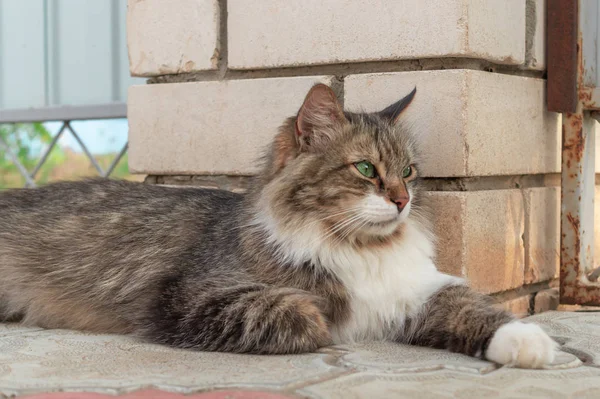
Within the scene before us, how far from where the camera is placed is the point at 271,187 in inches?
122

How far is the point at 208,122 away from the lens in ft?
13.6

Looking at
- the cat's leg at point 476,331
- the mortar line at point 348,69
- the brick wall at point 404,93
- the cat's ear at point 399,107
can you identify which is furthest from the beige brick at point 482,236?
the mortar line at point 348,69

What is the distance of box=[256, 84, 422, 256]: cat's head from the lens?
2941mm

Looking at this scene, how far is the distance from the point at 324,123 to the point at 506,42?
1.12 m

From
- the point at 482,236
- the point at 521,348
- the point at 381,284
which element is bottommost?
the point at 521,348

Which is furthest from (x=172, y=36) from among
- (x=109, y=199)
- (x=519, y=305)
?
(x=519, y=305)

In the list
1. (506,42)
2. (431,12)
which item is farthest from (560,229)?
(431,12)

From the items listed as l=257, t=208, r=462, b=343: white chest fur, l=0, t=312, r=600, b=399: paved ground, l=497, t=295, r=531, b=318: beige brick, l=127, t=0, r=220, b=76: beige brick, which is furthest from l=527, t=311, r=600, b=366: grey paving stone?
l=127, t=0, r=220, b=76: beige brick

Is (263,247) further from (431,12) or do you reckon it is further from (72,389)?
(431,12)

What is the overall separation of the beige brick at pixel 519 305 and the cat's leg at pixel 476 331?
732mm

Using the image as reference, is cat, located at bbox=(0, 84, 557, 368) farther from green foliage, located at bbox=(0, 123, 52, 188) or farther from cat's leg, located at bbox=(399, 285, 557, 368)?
green foliage, located at bbox=(0, 123, 52, 188)

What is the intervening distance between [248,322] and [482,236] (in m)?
1.31

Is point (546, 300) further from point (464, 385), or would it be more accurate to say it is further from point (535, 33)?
point (464, 385)

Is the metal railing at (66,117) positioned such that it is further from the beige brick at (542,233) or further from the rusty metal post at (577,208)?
the rusty metal post at (577,208)
